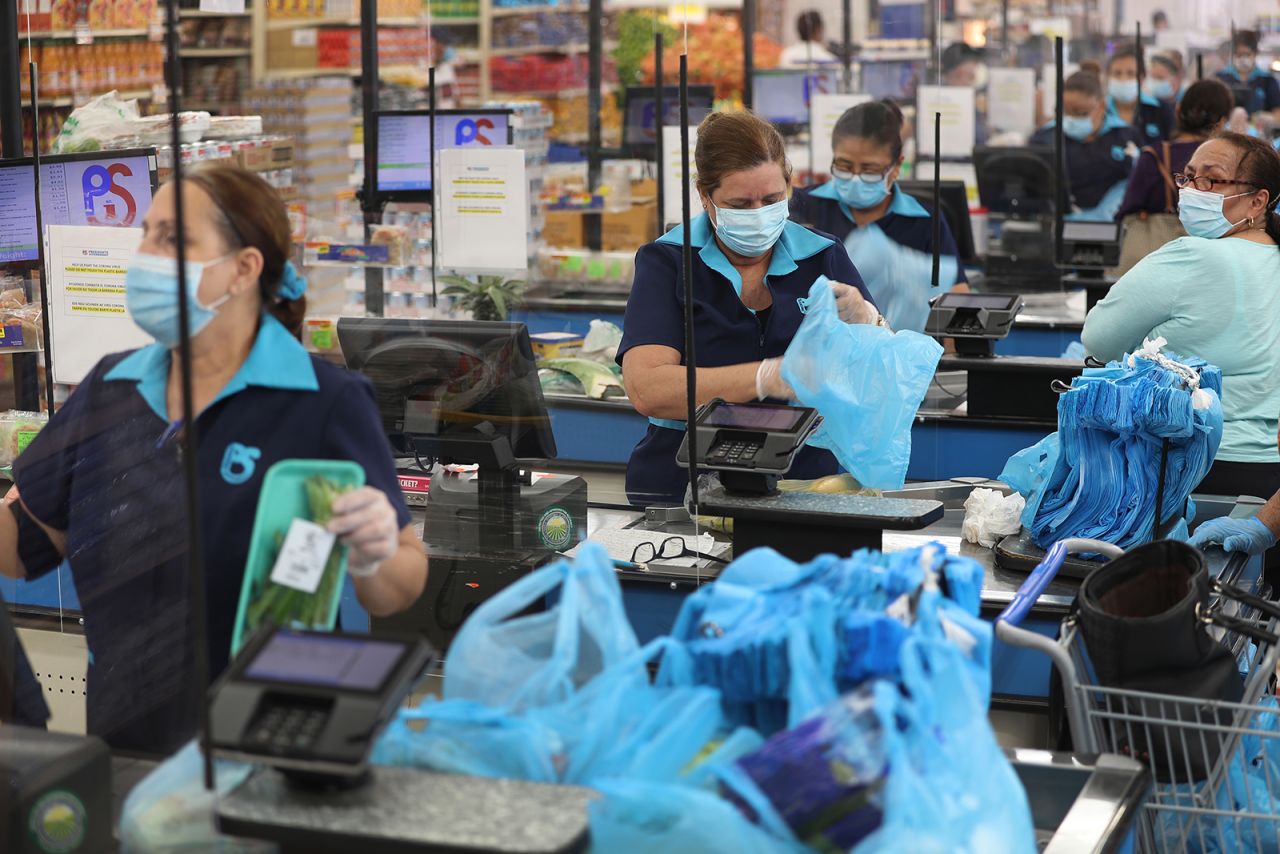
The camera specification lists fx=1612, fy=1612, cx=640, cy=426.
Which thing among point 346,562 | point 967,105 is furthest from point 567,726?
point 967,105

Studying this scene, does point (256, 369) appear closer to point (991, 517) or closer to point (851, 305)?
point (851, 305)

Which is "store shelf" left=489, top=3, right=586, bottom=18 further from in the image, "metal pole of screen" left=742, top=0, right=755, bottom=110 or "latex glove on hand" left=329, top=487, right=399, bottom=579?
"latex glove on hand" left=329, top=487, right=399, bottom=579

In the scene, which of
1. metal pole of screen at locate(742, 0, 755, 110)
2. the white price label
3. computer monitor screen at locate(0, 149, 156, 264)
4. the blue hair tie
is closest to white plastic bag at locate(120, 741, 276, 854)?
the white price label

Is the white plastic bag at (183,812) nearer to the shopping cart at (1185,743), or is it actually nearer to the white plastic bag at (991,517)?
the shopping cart at (1185,743)

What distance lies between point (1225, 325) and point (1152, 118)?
308 inches

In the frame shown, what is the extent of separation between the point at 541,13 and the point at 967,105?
311 centimetres

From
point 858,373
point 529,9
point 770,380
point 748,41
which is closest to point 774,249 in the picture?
point 770,380

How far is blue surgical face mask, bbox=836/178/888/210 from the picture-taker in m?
5.50

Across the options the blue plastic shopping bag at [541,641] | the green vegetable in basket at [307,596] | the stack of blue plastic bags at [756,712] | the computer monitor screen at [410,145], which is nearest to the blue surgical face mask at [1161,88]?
the computer monitor screen at [410,145]

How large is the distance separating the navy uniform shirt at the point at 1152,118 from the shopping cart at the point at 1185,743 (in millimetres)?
8940

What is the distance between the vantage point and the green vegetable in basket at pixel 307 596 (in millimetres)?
1819

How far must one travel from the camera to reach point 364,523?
1836 mm

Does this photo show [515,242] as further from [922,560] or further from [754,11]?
[922,560]

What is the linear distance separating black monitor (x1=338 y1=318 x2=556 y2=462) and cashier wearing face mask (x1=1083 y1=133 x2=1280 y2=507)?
1.51 metres
